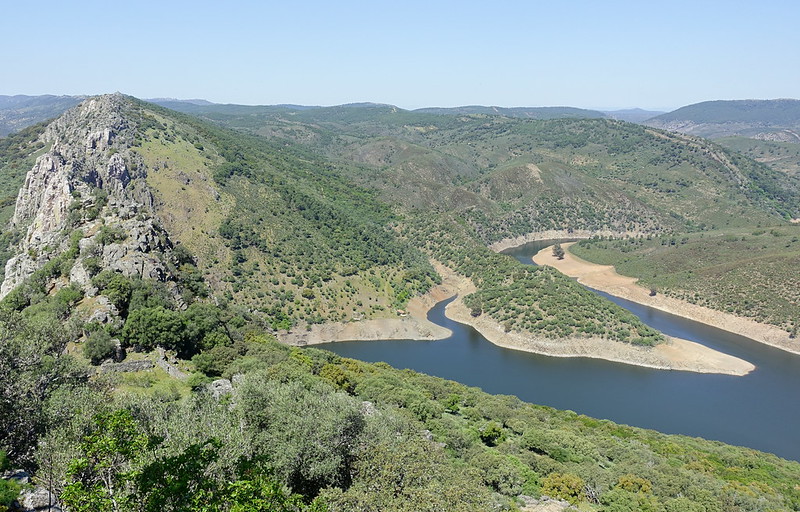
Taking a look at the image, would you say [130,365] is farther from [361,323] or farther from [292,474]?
[361,323]

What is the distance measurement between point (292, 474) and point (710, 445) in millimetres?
57276

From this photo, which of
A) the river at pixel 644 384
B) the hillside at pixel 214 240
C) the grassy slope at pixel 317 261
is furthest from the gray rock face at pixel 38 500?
the grassy slope at pixel 317 261

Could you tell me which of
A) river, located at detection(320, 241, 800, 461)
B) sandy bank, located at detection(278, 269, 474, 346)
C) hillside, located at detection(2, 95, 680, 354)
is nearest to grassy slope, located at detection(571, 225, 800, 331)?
river, located at detection(320, 241, 800, 461)

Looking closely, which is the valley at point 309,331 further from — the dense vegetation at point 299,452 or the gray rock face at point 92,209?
the gray rock face at point 92,209

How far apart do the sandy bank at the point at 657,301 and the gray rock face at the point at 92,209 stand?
118778mm

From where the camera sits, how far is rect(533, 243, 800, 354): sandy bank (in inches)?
4091

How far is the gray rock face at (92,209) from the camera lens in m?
59.0

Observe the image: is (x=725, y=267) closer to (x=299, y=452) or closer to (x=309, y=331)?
(x=309, y=331)

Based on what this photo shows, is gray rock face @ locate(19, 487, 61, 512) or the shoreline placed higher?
gray rock face @ locate(19, 487, 61, 512)

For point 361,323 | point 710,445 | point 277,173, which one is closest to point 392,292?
point 361,323

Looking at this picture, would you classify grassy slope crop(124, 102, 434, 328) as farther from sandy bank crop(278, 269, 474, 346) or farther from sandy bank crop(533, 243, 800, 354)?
sandy bank crop(533, 243, 800, 354)

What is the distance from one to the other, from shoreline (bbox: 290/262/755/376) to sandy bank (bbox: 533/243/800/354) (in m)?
17.4

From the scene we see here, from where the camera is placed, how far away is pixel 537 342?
9825 centimetres

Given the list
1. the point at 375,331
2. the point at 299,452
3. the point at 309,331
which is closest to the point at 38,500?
the point at 299,452
